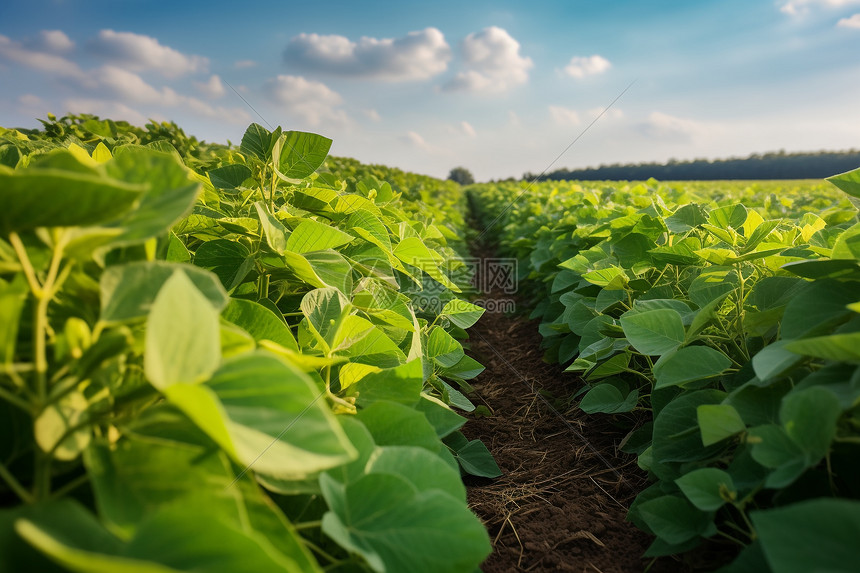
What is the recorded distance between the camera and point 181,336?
0.52m

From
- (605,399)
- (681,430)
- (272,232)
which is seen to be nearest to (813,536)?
(681,430)

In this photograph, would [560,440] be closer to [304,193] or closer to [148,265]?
[304,193]

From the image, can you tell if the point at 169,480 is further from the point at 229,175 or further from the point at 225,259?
the point at 229,175

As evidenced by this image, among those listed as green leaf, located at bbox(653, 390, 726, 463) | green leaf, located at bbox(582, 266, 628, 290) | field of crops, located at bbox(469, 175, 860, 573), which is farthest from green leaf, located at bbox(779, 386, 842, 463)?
green leaf, located at bbox(582, 266, 628, 290)

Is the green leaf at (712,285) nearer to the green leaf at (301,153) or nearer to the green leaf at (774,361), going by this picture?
the green leaf at (774,361)

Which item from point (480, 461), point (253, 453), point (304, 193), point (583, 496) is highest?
point (304, 193)

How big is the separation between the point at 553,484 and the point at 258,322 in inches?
56.7

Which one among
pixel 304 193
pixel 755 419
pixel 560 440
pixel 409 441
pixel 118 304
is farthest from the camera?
pixel 560 440

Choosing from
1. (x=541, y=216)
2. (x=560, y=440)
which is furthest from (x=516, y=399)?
(x=541, y=216)

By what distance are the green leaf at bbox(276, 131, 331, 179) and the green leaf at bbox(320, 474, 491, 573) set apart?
0.89 m

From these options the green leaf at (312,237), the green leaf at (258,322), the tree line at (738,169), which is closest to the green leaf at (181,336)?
the green leaf at (258,322)

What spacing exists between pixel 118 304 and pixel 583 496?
1690 mm

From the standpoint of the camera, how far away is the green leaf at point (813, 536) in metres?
0.55

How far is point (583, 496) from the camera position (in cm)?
180
